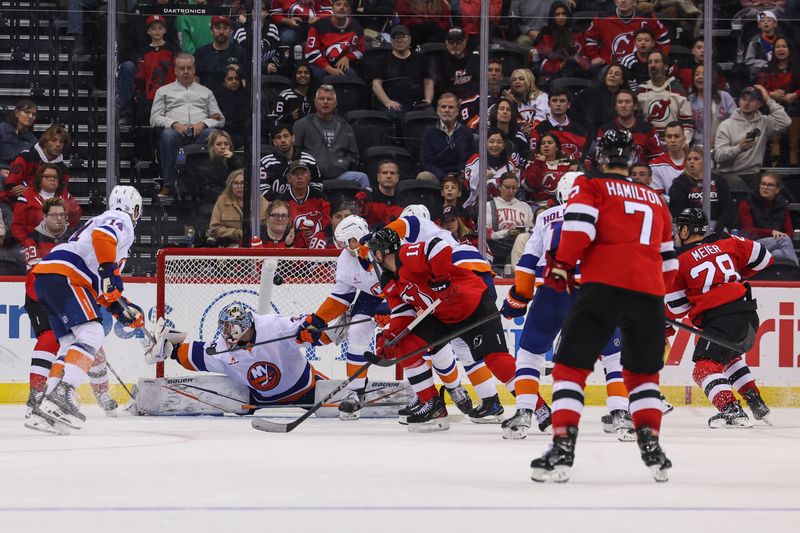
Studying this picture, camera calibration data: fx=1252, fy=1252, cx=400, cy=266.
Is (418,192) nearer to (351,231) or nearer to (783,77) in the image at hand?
(351,231)

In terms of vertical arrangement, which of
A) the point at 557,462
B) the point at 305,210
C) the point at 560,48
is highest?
the point at 560,48

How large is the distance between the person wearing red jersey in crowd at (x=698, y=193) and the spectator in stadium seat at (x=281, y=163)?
2357 mm

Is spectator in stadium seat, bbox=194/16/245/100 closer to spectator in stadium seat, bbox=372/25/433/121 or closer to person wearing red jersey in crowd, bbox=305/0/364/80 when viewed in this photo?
person wearing red jersey in crowd, bbox=305/0/364/80

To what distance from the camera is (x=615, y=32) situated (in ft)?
28.6

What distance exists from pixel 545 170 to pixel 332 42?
177cm

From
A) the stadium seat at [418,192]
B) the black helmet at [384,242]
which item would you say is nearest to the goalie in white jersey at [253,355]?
the black helmet at [384,242]

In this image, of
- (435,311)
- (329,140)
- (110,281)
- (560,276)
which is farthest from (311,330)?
(560,276)

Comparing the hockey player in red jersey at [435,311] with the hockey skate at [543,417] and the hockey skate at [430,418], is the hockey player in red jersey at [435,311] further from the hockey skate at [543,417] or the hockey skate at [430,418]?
the hockey skate at [543,417]

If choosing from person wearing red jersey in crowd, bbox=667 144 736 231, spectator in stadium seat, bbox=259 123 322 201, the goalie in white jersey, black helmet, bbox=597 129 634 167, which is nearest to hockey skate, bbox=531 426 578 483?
black helmet, bbox=597 129 634 167

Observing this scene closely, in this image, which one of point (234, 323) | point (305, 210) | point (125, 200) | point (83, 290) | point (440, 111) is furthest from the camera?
point (440, 111)

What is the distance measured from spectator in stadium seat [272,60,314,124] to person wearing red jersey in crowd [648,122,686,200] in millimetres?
2379

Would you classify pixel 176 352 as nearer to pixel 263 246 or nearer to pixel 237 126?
pixel 263 246

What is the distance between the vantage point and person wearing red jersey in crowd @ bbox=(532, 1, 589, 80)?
8672 mm

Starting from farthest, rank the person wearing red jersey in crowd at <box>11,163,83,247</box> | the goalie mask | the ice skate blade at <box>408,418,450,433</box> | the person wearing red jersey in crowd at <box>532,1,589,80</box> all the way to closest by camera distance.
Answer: the person wearing red jersey in crowd at <box>532,1,589,80</box>
the person wearing red jersey in crowd at <box>11,163,83,247</box>
the goalie mask
the ice skate blade at <box>408,418,450,433</box>
